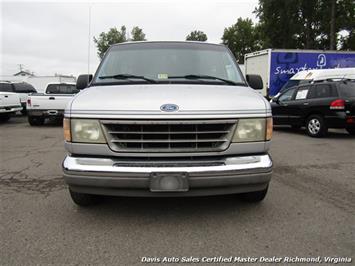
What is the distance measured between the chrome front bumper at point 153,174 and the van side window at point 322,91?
25.0ft

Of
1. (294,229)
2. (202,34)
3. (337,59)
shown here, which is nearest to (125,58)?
(294,229)

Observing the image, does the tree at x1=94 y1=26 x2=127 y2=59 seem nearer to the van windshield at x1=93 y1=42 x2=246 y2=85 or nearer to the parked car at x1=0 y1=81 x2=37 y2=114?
the parked car at x1=0 y1=81 x2=37 y2=114

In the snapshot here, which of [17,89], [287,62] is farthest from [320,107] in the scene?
[17,89]

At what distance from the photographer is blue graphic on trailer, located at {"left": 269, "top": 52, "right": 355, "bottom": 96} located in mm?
17719

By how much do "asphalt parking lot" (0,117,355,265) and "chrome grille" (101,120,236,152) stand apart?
0.83 metres

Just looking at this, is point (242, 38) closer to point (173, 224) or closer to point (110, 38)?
point (110, 38)

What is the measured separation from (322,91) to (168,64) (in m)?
7.38

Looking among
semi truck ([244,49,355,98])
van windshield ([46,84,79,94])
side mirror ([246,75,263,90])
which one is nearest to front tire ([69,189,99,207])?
side mirror ([246,75,263,90])

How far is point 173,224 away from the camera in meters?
3.82

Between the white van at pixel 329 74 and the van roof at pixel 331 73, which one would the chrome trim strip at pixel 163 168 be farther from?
the van roof at pixel 331 73

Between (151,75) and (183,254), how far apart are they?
7.46 feet

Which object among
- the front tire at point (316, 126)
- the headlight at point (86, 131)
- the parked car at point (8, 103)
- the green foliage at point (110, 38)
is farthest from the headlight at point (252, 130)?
the green foliage at point (110, 38)

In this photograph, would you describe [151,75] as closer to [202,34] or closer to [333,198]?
[333,198]

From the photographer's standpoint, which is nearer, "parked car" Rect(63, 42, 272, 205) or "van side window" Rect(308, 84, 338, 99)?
"parked car" Rect(63, 42, 272, 205)
